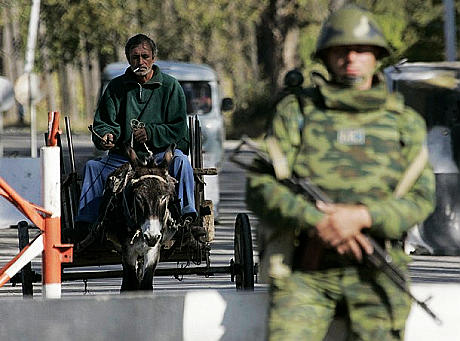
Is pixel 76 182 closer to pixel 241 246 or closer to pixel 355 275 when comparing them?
pixel 241 246

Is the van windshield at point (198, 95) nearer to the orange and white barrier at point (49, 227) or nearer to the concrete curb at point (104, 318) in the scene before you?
the orange and white barrier at point (49, 227)

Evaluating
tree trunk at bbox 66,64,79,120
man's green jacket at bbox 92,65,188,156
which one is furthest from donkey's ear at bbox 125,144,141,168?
tree trunk at bbox 66,64,79,120

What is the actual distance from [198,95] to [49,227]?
16891 millimetres

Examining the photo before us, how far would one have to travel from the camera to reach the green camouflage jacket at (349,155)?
18.2 feet

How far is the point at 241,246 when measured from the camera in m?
10.9

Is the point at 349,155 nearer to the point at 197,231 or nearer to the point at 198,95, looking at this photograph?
the point at 197,231

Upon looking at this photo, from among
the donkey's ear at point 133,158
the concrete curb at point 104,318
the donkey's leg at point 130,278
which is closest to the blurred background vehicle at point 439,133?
the donkey's ear at point 133,158

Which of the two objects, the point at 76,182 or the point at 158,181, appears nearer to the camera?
the point at 158,181

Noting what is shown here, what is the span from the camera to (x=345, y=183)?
219 inches

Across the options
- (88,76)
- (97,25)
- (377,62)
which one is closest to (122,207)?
(377,62)

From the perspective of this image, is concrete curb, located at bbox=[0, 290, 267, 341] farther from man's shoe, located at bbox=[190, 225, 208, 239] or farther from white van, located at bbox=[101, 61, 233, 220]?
white van, located at bbox=[101, 61, 233, 220]

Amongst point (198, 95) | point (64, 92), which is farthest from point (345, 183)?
point (64, 92)

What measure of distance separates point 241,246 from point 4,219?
384 inches

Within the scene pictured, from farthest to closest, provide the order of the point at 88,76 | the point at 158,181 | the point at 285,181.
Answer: the point at 88,76
the point at 158,181
the point at 285,181
